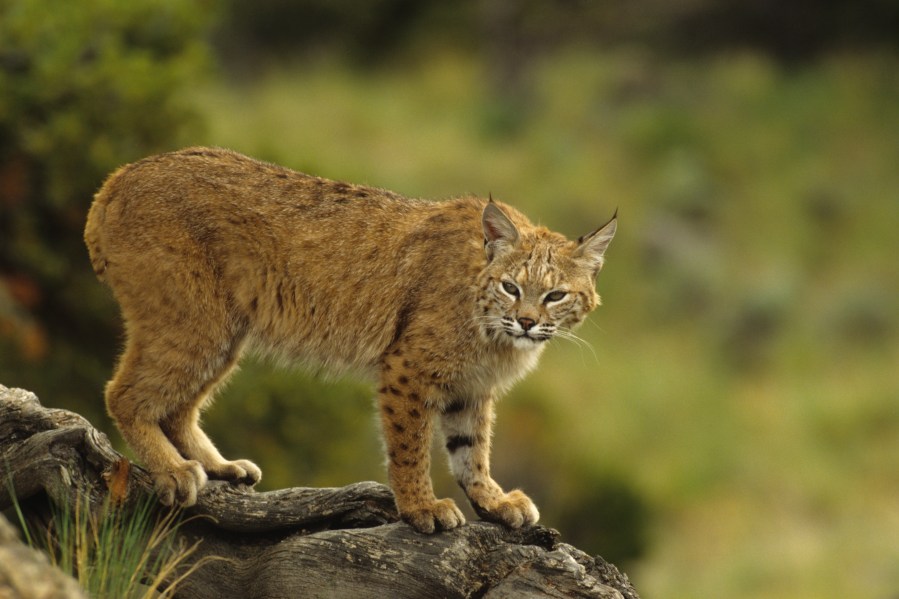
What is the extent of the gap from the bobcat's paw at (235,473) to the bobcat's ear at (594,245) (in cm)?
247

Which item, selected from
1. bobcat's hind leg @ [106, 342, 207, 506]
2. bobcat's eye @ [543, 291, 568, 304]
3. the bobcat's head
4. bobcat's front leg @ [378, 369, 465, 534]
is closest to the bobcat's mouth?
the bobcat's head

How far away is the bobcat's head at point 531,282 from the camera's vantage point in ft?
29.9

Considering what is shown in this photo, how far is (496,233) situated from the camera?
9.32 meters

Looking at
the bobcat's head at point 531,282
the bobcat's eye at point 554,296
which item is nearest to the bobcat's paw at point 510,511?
the bobcat's head at point 531,282

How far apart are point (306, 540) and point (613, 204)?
2666 cm

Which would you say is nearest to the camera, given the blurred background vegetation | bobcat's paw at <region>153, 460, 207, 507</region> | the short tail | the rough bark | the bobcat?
the rough bark

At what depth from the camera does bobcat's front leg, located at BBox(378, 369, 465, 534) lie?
8.80 meters

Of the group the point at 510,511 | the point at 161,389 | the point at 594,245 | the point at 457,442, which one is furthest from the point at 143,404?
the point at 594,245

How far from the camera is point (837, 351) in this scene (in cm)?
3388

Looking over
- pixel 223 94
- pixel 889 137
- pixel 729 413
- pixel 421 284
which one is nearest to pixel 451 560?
pixel 421 284

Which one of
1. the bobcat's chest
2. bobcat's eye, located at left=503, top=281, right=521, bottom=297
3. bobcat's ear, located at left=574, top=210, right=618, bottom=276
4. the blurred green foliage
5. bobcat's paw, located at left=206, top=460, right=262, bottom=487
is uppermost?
the blurred green foliage

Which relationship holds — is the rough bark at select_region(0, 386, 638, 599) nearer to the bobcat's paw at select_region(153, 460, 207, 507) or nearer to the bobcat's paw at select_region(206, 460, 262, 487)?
the bobcat's paw at select_region(153, 460, 207, 507)

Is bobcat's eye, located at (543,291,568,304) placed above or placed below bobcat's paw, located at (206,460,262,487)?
above

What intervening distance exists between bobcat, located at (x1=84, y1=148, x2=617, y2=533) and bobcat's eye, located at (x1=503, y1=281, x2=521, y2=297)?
1cm
